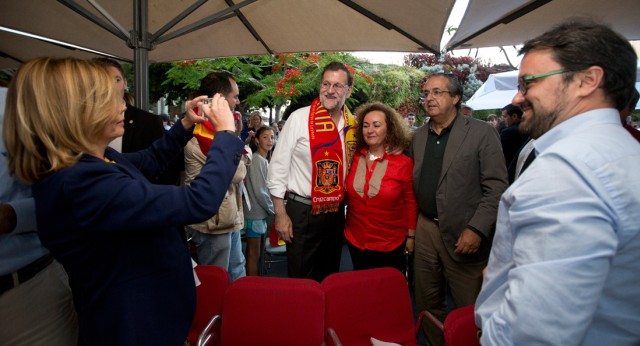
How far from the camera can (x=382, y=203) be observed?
2.83 m

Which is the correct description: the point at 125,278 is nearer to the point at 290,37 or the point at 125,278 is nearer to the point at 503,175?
the point at 503,175

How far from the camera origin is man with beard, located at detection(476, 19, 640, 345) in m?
0.94

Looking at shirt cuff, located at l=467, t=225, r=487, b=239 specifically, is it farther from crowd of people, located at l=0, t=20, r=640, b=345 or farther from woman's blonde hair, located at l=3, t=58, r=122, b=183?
woman's blonde hair, located at l=3, t=58, r=122, b=183

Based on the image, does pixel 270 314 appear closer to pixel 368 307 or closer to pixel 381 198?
pixel 368 307

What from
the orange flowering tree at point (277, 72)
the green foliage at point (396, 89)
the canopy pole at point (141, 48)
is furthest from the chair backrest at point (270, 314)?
the green foliage at point (396, 89)

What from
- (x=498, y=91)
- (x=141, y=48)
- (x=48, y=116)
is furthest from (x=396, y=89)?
(x=48, y=116)

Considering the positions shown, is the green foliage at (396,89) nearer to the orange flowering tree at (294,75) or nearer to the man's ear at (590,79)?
the orange flowering tree at (294,75)

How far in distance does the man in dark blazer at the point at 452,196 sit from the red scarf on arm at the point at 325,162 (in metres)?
0.59

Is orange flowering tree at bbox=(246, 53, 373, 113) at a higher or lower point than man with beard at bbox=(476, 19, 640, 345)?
higher

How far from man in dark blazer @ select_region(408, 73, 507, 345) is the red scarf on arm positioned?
589 millimetres

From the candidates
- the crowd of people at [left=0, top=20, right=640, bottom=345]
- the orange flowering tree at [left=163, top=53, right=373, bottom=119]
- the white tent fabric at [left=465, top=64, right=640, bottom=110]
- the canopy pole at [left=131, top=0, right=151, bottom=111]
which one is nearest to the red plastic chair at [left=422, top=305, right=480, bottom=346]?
Answer: the crowd of people at [left=0, top=20, right=640, bottom=345]

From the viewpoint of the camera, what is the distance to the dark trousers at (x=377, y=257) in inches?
113

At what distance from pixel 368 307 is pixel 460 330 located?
0.59 m

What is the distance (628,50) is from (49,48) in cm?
681
